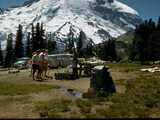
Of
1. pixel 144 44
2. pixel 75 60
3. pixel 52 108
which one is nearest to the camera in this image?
pixel 52 108

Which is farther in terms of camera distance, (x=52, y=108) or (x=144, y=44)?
(x=144, y=44)

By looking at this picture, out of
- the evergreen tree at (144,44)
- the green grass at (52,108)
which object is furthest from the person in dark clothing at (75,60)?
the evergreen tree at (144,44)

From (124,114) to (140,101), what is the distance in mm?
1460

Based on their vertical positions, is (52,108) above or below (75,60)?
below

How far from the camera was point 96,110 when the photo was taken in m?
5.38

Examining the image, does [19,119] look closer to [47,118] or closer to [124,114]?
[47,118]

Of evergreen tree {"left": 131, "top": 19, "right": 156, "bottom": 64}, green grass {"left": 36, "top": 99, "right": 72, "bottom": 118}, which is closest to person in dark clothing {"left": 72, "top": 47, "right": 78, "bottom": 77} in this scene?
green grass {"left": 36, "top": 99, "right": 72, "bottom": 118}

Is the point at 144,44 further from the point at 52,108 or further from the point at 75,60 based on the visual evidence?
the point at 52,108

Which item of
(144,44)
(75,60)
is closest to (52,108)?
(75,60)

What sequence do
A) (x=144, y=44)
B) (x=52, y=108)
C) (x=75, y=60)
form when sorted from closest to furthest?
1. (x=52, y=108)
2. (x=75, y=60)
3. (x=144, y=44)

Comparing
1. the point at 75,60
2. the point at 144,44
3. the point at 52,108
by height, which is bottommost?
the point at 52,108

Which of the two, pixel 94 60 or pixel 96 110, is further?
pixel 94 60

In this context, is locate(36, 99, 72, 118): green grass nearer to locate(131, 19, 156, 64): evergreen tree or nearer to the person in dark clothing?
the person in dark clothing

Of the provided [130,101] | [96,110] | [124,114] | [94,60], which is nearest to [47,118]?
[96,110]
